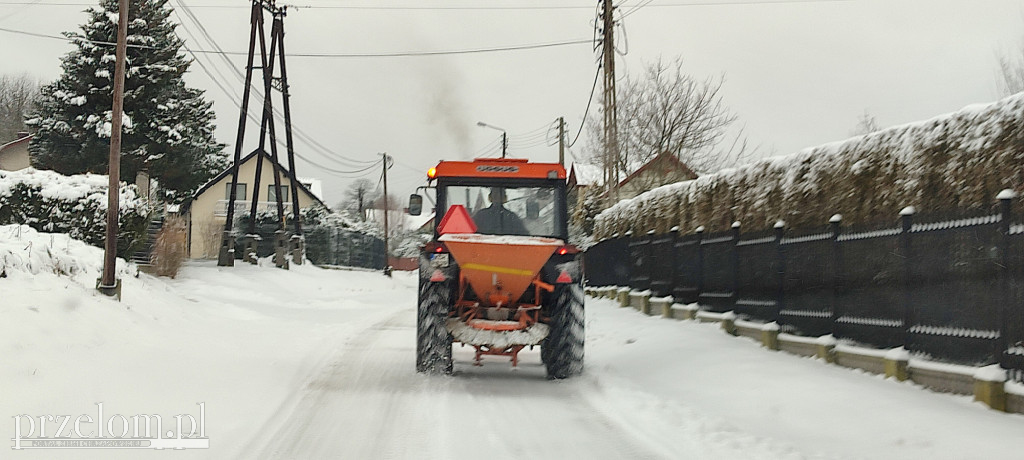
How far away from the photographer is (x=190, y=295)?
20641mm

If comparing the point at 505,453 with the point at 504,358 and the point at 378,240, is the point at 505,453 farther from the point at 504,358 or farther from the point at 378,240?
the point at 378,240

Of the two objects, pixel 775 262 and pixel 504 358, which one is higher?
pixel 775 262

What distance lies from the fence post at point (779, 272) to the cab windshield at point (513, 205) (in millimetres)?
2872

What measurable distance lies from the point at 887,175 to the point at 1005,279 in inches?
99.5

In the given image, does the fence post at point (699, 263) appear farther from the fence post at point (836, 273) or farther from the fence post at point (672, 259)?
the fence post at point (836, 273)

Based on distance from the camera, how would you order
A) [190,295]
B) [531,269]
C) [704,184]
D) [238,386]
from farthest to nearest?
[190,295] → [704,184] → [531,269] → [238,386]

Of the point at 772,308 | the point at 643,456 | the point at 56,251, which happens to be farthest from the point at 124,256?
the point at 643,456

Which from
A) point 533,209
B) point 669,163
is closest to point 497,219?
point 533,209

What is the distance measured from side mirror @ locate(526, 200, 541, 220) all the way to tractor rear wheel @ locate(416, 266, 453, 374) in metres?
1.41

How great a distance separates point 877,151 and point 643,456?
499 cm

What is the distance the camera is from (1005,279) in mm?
6844

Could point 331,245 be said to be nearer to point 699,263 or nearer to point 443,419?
point 699,263

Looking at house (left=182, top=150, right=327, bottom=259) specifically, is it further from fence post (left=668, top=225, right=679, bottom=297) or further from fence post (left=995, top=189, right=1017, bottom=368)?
fence post (left=995, top=189, right=1017, bottom=368)

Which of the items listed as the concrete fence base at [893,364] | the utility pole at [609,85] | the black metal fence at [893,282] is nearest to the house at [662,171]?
the utility pole at [609,85]
